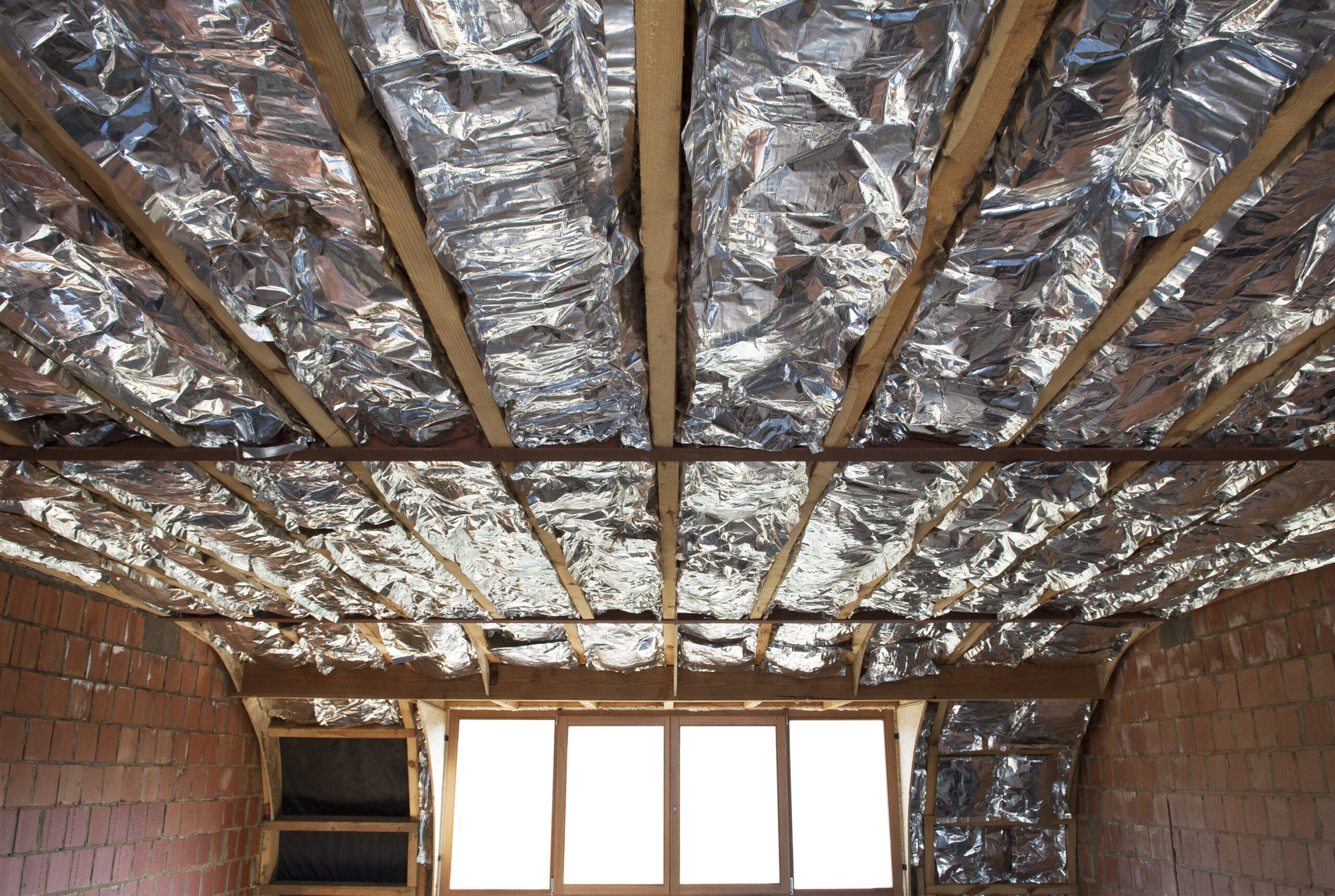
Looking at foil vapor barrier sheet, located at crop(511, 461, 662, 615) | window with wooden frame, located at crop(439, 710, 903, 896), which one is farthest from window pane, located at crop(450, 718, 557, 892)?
foil vapor barrier sheet, located at crop(511, 461, 662, 615)

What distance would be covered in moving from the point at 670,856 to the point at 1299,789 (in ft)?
13.5

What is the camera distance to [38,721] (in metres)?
4.24

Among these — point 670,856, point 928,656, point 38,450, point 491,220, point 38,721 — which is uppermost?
point 491,220

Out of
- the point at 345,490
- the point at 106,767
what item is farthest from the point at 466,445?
the point at 106,767

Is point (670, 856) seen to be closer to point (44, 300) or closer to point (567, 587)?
point (567, 587)

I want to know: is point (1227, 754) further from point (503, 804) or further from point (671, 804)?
point (503, 804)

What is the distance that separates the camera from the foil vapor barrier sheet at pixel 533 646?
5.75 meters

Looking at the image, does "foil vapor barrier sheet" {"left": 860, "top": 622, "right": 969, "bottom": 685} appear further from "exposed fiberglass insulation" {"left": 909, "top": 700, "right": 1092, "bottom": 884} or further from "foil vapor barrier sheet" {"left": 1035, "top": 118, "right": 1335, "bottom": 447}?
"foil vapor barrier sheet" {"left": 1035, "top": 118, "right": 1335, "bottom": 447}

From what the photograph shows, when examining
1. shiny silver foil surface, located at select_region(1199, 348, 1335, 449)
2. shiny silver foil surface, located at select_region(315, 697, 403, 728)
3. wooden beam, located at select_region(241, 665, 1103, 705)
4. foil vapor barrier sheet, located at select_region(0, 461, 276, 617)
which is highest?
shiny silver foil surface, located at select_region(1199, 348, 1335, 449)

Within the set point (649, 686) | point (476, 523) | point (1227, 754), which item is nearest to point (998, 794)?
point (1227, 754)

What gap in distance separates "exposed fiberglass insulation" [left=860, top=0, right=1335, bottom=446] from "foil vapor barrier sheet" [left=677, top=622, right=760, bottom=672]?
3302 mm

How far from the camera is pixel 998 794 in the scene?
6.61m

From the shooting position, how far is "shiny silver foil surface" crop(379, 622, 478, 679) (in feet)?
18.0

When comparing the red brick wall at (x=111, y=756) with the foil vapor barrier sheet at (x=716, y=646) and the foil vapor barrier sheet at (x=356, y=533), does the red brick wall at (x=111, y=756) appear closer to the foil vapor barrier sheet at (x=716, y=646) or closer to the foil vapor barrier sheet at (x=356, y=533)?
the foil vapor barrier sheet at (x=356, y=533)
